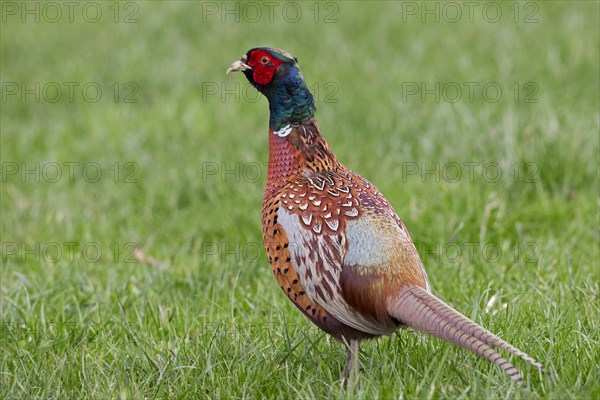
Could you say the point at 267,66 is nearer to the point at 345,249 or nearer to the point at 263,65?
the point at 263,65

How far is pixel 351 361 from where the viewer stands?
11.1 ft

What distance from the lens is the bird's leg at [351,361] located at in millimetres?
3239

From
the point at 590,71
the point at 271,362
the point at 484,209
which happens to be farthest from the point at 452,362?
the point at 590,71

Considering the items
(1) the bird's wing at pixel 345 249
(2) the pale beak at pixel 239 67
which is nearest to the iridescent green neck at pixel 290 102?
(2) the pale beak at pixel 239 67

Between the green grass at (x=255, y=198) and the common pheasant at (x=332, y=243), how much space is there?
185 mm

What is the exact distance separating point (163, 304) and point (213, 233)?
1109 mm

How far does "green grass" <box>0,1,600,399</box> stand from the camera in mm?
3441

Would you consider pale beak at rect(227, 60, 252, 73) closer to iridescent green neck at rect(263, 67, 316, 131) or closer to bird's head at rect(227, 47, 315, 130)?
bird's head at rect(227, 47, 315, 130)

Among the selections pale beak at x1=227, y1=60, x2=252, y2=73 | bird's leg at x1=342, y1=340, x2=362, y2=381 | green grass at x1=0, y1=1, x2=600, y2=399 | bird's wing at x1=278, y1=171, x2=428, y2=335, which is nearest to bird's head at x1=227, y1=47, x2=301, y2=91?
pale beak at x1=227, y1=60, x2=252, y2=73

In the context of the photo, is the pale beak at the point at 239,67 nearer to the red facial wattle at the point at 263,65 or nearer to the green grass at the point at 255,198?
the red facial wattle at the point at 263,65

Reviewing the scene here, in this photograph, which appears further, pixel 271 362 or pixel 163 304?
pixel 163 304

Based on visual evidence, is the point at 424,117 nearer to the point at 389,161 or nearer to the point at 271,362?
the point at 389,161

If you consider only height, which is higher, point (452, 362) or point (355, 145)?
point (355, 145)

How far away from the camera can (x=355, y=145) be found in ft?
20.5
